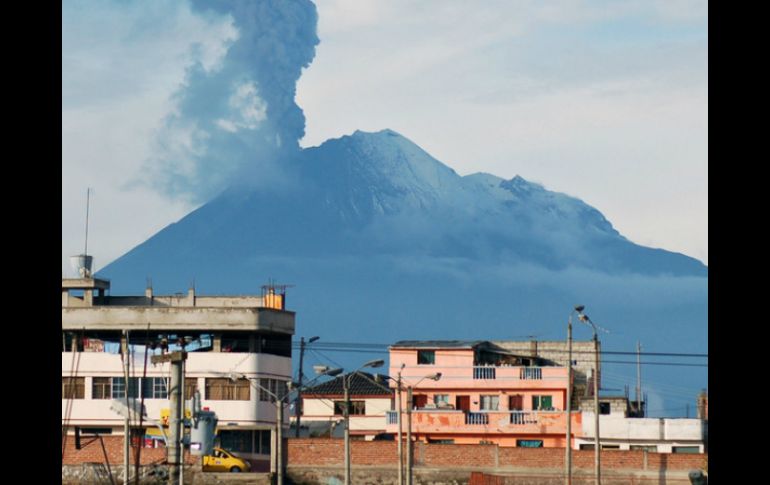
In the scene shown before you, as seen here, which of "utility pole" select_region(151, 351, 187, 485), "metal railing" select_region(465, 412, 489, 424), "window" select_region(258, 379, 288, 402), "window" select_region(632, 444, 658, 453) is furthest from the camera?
"metal railing" select_region(465, 412, 489, 424)

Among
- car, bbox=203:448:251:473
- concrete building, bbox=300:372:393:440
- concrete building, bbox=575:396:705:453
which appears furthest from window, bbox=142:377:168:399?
concrete building, bbox=575:396:705:453

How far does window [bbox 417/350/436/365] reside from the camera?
94938mm

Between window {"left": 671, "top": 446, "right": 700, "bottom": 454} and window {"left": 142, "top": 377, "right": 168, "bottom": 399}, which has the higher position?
window {"left": 142, "top": 377, "right": 168, "bottom": 399}

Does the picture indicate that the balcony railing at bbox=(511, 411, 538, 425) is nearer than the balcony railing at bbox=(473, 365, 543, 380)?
Yes

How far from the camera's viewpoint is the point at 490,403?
92375 millimetres

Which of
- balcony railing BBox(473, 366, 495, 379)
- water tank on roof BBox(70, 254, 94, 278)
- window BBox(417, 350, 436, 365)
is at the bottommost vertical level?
balcony railing BBox(473, 366, 495, 379)

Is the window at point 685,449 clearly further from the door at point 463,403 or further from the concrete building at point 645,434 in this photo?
the door at point 463,403

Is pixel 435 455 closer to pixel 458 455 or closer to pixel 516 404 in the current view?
pixel 458 455

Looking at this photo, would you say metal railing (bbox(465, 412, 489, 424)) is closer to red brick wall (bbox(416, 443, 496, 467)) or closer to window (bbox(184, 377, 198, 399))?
red brick wall (bbox(416, 443, 496, 467))
